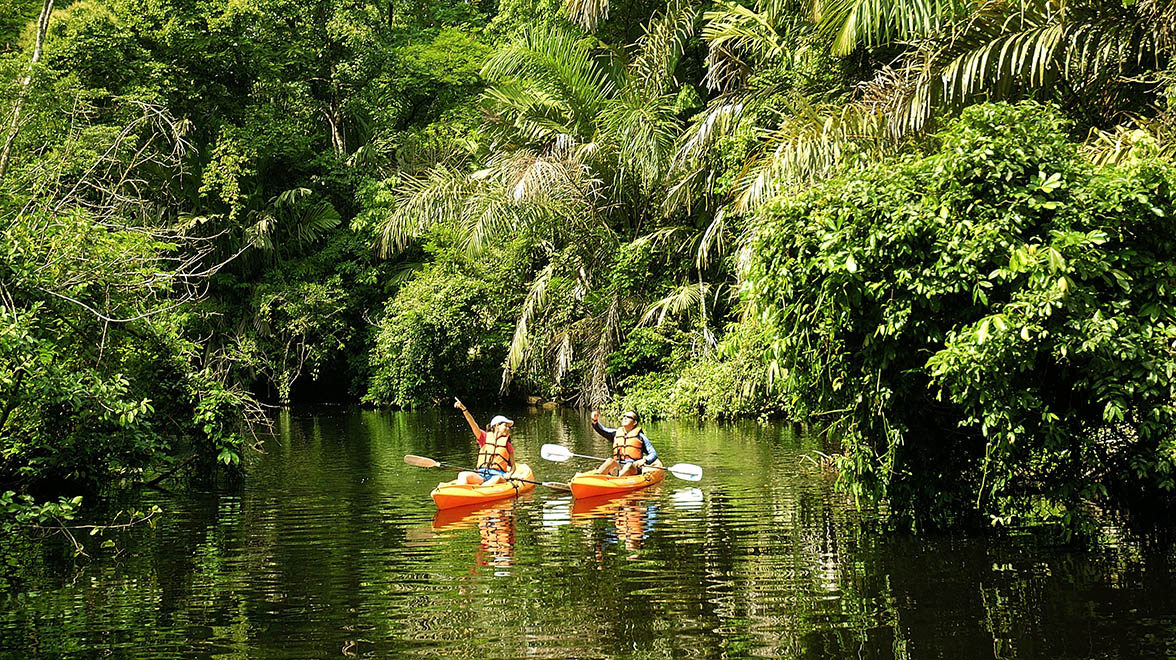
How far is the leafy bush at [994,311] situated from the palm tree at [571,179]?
50.0 feet

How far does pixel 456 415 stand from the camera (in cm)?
3073

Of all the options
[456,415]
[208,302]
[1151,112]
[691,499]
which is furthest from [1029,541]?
[208,302]

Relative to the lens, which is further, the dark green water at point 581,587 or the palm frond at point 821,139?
the palm frond at point 821,139

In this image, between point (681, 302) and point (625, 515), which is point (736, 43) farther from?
point (625, 515)

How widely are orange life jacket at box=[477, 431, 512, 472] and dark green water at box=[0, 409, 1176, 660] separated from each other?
2.55ft

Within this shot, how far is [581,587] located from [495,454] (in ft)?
19.0

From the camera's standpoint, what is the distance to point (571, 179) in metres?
26.0

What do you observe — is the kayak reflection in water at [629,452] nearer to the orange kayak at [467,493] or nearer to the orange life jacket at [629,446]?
the orange life jacket at [629,446]

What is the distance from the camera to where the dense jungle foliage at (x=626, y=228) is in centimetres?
827

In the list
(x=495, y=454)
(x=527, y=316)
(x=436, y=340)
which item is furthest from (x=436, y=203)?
(x=495, y=454)

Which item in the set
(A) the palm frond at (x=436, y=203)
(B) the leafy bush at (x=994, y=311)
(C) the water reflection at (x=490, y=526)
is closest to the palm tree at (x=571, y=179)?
(A) the palm frond at (x=436, y=203)

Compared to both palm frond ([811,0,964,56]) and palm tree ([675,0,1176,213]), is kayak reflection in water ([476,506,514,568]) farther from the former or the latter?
palm frond ([811,0,964,56])

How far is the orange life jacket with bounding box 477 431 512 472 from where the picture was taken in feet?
45.4

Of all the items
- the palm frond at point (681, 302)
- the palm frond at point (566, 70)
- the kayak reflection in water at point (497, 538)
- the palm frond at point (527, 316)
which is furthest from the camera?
the palm frond at point (527, 316)
